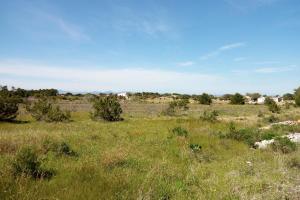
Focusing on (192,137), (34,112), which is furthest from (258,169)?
(34,112)

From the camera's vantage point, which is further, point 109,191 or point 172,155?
point 172,155

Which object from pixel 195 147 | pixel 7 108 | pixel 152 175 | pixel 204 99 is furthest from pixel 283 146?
pixel 204 99

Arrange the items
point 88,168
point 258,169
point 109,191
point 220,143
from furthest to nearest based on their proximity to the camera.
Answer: point 220,143 → point 258,169 → point 88,168 → point 109,191

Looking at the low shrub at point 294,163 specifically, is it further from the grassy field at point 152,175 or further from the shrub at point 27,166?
the shrub at point 27,166

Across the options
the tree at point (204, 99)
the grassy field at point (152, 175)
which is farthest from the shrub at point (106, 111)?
the tree at point (204, 99)

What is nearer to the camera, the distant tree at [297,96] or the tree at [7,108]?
the tree at [7,108]

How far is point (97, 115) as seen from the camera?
30234 mm

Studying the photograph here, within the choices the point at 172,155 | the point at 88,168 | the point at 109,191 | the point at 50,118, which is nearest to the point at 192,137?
the point at 172,155

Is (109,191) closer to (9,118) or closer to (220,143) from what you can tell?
(220,143)

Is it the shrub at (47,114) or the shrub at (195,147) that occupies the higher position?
the shrub at (47,114)

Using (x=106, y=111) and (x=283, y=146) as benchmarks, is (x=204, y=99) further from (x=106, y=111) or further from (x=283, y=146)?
(x=283, y=146)

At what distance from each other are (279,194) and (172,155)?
216 inches

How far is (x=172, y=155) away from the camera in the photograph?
12.3m

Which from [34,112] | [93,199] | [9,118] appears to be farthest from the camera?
[34,112]
